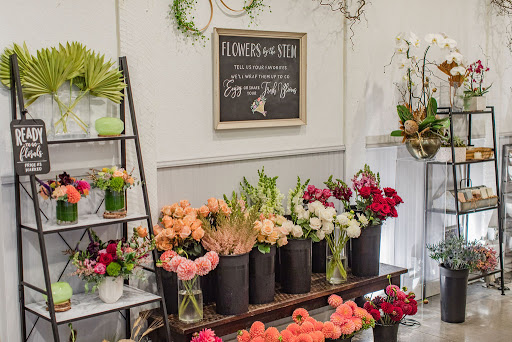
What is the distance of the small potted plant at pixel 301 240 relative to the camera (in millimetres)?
3807

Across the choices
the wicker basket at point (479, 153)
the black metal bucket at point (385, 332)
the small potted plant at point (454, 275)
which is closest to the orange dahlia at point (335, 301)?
the black metal bucket at point (385, 332)

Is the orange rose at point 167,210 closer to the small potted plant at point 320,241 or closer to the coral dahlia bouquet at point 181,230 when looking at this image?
the coral dahlia bouquet at point 181,230

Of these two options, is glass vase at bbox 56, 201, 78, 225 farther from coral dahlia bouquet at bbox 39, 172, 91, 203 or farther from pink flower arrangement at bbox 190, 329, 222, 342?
pink flower arrangement at bbox 190, 329, 222, 342

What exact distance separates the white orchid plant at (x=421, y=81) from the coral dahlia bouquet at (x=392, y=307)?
127 centimetres

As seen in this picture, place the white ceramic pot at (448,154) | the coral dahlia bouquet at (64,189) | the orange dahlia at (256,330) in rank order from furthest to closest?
1. the white ceramic pot at (448,154)
2. the orange dahlia at (256,330)
3. the coral dahlia bouquet at (64,189)

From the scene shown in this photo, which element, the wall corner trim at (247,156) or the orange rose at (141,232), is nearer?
the orange rose at (141,232)

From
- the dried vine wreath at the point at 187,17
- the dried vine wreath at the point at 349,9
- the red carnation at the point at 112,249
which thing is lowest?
the red carnation at the point at 112,249

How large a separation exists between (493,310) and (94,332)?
3.15 meters

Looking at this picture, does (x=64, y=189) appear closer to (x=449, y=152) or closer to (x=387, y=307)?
(x=387, y=307)

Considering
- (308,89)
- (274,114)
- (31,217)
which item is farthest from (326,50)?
(31,217)

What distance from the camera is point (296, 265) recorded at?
3.80m

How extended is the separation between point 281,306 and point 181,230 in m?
0.76

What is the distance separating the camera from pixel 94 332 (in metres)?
3.45

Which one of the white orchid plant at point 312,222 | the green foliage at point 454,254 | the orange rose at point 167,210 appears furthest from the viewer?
the green foliage at point 454,254
